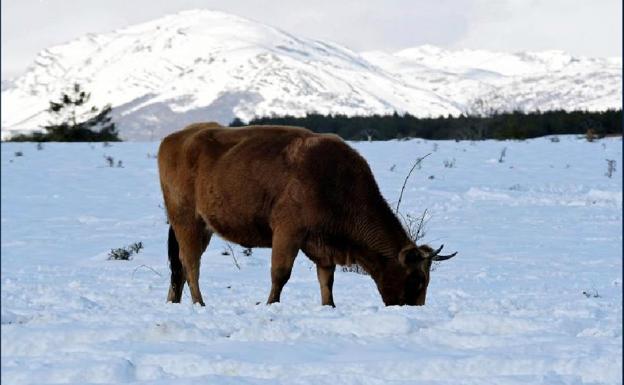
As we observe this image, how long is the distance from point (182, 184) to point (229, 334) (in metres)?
2.50

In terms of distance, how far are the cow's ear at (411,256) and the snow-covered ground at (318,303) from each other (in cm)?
38

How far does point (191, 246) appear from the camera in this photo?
795 cm

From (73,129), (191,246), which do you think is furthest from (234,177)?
(73,129)

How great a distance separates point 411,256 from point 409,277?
6.5 inches

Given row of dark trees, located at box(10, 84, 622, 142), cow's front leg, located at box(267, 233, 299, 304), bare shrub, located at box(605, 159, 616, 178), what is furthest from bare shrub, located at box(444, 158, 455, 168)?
row of dark trees, located at box(10, 84, 622, 142)

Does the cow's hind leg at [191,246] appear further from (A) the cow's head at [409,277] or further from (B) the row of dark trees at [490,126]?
(B) the row of dark trees at [490,126]

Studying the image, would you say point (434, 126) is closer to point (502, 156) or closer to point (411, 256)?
point (502, 156)

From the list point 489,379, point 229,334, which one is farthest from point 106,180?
point 489,379

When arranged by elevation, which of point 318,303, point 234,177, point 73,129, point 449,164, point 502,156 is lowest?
point 73,129

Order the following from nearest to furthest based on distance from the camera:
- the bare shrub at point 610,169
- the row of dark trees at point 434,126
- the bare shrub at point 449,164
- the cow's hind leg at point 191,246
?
the cow's hind leg at point 191,246 < the bare shrub at point 610,169 < the bare shrub at point 449,164 < the row of dark trees at point 434,126

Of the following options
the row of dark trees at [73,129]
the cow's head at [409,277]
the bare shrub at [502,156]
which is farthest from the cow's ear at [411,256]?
the row of dark trees at [73,129]

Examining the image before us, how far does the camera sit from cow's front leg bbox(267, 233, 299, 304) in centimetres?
702

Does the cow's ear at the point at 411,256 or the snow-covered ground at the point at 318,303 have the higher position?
the cow's ear at the point at 411,256

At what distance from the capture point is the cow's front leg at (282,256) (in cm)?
702
